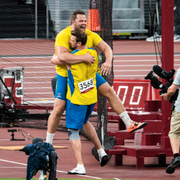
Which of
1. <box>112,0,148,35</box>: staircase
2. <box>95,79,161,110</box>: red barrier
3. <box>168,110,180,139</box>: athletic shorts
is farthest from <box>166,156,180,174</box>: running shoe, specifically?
<box>112,0,148,35</box>: staircase

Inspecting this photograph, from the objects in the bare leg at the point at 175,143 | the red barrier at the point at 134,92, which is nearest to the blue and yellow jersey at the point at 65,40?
the bare leg at the point at 175,143

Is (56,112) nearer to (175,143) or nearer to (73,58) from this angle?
(73,58)

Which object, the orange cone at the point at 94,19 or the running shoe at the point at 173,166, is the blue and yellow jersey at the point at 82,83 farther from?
the orange cone at the point at 94,19

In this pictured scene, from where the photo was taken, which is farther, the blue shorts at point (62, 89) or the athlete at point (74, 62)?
the blue shorts at point (62, 89)

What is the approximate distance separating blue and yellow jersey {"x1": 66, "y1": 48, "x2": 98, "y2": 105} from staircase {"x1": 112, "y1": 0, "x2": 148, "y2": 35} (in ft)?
84.1

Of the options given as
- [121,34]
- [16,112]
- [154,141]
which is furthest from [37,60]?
[154,141]

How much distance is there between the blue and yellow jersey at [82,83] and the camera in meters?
5.27

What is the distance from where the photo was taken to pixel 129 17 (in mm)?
31891

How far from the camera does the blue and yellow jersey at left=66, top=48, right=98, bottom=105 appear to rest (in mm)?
5270

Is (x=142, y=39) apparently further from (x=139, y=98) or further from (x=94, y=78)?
(x=94, y=78)

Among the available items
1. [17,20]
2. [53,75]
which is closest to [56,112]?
[53,75]

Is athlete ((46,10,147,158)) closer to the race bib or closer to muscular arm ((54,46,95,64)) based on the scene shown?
muscular arm ((54,46,95,64))

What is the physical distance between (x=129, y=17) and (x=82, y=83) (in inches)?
1075

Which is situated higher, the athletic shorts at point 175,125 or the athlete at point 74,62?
the athlete at point 74,62
